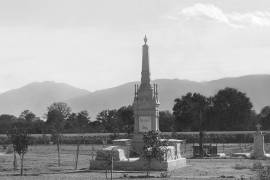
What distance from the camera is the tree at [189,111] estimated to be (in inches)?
4473

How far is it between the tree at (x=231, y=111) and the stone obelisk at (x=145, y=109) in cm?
7673

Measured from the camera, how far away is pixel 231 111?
123125 millimetres

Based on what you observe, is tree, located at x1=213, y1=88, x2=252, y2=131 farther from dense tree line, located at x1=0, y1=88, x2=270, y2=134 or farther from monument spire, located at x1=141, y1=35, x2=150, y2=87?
monument spire, located at x1=141, y1=35, x2=150, y2=87

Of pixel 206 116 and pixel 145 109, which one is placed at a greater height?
pixel 206 116

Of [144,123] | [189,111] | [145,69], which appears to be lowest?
[144,123]

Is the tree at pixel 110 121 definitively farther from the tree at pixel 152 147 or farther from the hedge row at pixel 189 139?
the tree at pixel 152 147

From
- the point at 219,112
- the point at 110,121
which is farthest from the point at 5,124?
the point at 219,112

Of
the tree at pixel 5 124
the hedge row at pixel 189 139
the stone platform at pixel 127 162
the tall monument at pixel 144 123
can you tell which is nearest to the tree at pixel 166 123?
the hedge row at pixel 189 139

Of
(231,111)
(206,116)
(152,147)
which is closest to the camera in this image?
(152,147)

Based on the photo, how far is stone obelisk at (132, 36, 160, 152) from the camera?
1797 inches

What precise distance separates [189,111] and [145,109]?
227 feet

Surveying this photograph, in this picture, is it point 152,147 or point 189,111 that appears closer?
point 152,147

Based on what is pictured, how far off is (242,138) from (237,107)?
31456mm

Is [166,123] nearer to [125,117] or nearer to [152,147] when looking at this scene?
[125,117]
